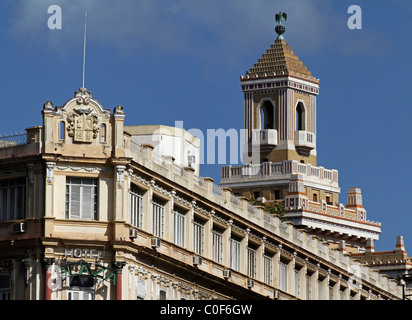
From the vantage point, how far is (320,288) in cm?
11281

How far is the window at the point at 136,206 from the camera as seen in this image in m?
82.0

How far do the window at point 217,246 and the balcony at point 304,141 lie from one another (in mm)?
100787

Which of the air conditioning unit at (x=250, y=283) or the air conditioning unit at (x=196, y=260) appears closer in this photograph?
the air conditioning unit at (x=196, y=260)

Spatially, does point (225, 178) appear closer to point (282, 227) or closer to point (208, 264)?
point (282, 227)

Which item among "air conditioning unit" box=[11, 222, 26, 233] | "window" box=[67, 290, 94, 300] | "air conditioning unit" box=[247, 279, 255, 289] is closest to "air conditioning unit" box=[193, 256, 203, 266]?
"air conditioning unit" box=[247, 279, 255, 289]

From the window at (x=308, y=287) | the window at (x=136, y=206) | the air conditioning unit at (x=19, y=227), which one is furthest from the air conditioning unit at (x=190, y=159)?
the air conditioning unit at (x=19, y=227)

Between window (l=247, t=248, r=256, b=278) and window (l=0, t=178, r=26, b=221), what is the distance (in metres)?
21.6

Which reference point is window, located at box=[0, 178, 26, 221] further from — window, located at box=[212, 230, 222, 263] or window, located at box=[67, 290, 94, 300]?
window, located at box=[212, 230, 222, 263]

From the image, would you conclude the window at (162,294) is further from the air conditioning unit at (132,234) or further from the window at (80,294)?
the window at (80,294)

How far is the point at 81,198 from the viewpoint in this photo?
264 feet

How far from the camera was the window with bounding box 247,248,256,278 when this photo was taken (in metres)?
98.8

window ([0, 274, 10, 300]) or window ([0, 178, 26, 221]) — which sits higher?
window ([0, 178, 26, 221])

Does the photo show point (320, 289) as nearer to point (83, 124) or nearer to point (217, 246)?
point (217, 246)
